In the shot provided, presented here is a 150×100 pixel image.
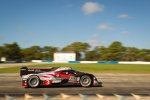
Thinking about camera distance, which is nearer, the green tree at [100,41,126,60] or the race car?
the race car

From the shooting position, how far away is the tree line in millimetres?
131000

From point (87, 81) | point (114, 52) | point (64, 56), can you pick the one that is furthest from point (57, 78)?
point (114, 52)

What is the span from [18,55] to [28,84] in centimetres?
11726

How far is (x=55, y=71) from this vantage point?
54.7 ft

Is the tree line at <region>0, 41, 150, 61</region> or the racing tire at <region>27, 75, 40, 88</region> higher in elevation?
the tree line at <region>0, 41, 150, 61</region>

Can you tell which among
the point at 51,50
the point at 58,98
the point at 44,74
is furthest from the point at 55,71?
the point at 51,50

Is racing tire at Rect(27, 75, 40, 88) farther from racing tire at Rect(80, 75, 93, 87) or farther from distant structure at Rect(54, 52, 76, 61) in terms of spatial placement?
distant structure at Rect(54, 52, 76, 61)

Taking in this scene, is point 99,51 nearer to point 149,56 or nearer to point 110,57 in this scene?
point 110,57

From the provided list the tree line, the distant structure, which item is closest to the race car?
the distant structure

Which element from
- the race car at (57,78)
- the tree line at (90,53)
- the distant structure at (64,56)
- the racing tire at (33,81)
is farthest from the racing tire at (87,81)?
the tree line at (90,53)

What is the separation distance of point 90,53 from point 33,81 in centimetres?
13394

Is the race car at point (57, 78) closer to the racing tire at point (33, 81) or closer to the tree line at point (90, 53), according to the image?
the racing tire at point (33, 81)

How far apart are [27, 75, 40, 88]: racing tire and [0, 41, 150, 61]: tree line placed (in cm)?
11629

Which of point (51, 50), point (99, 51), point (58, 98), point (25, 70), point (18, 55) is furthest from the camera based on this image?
point (51, 50)
